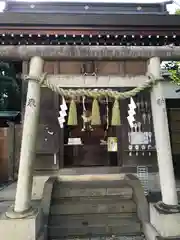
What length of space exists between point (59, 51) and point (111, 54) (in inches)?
43.0

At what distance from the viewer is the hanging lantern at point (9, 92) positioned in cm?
1222

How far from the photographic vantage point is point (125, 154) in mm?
8234

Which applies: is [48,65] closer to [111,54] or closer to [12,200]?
[111,54]

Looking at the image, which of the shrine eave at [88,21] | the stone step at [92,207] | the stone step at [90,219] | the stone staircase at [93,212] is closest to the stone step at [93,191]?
the stone staircase at [93,212]

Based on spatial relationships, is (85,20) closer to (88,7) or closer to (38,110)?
(38,110)

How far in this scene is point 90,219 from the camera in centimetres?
570

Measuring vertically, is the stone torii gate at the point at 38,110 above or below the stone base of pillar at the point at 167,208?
above

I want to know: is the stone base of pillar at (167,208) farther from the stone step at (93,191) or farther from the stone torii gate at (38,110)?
the stone step at (93,191)

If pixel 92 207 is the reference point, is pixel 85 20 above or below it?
above

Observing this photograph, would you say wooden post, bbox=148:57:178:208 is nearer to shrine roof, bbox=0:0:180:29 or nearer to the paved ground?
the paved ground

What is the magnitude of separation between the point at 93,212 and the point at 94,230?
1.62ft

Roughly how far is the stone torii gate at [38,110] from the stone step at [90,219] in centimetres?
97

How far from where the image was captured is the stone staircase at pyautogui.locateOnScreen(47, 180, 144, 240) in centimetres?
540

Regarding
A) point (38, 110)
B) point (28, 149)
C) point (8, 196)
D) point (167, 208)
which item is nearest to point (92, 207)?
point (167, 208)
